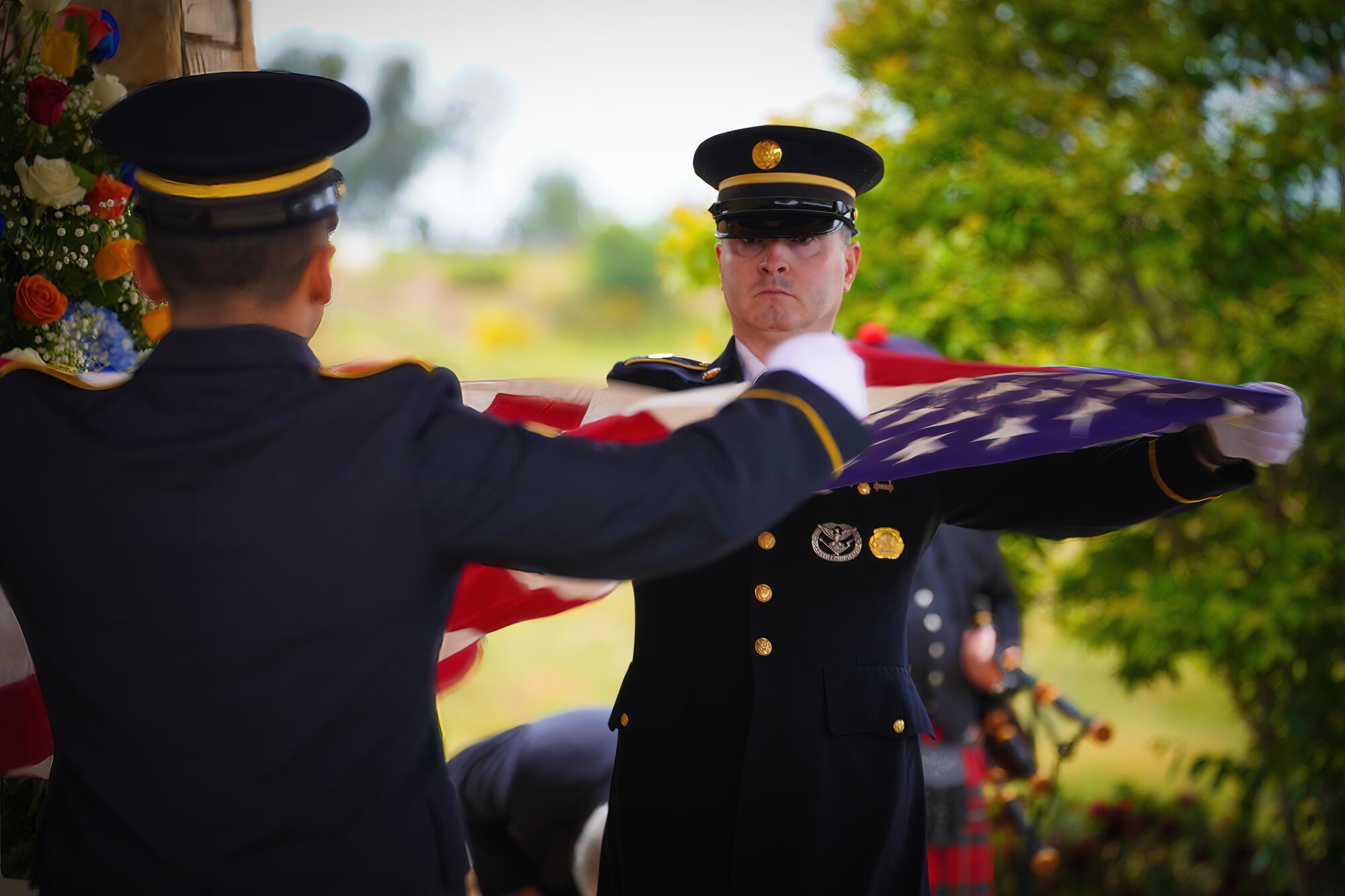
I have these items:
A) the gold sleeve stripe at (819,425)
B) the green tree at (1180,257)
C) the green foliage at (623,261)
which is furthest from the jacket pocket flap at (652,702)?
the green foliage at (623,261)

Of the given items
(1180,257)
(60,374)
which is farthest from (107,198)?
(1180,257)

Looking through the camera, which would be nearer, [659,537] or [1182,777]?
[659,537]

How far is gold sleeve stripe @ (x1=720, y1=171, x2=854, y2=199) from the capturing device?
8.17 ft

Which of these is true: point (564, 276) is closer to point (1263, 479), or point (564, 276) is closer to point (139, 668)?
point (1263, 479)

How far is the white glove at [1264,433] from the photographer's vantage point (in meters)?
2.07

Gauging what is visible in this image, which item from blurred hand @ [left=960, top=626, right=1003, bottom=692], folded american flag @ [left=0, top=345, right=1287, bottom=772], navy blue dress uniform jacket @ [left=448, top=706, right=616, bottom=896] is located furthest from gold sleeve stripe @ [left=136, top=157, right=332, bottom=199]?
blurred hand @ [left=960, top=626, right=1003, bottom=692]

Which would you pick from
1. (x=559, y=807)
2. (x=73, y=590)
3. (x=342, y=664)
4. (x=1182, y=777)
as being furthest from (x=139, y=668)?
(x=1182, y=777)

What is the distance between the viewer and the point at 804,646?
88.7 inches

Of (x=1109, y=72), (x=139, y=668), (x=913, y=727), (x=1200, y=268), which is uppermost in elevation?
(x=1109, y=72)

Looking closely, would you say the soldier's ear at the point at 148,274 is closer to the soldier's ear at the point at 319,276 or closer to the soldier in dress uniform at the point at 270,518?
the soldier in dress uniform at the point at 270,518

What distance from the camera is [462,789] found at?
3.62m

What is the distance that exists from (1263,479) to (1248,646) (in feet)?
2.88

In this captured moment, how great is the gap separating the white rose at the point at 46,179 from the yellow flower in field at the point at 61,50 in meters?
0.20

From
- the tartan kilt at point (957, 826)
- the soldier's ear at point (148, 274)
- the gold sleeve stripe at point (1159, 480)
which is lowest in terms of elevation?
the tartan kilt at point (957, 826)
